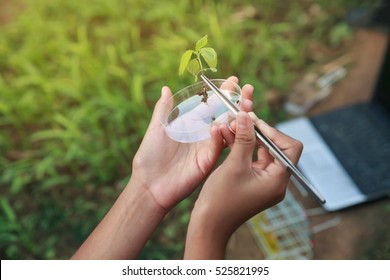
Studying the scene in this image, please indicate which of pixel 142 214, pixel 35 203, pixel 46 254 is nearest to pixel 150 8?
pixel 35 203

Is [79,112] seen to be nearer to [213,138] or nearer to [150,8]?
[150,8]

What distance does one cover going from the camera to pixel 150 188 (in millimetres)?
1114

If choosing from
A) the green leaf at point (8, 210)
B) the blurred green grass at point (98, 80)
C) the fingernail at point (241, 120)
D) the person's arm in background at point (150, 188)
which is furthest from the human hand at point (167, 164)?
the green leaf at point (8, 210)

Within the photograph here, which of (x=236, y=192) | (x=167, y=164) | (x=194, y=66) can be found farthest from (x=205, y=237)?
(x=194, y=66)

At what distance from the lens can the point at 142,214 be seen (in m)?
1.12

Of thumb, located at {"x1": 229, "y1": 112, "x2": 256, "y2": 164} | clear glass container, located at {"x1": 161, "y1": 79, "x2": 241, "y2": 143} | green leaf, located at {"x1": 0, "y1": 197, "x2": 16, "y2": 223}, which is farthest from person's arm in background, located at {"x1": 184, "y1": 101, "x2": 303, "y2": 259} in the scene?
green leaf, located at {"x1": 0, "y1": 197, "x2": 16, "y2": 223}

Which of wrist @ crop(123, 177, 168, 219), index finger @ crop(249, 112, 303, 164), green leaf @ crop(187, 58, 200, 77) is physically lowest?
→ wrist @ crop(123, 177, 168, 219)

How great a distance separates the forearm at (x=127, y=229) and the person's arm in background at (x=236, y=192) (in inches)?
7.4

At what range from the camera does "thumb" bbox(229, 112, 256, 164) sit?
83 cm

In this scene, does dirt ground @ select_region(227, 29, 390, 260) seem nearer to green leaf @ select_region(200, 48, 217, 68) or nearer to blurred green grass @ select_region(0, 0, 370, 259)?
blurred green grass @ select_region(0, 0, 370, 259)

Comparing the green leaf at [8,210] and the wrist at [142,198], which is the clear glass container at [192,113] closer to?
the wrist at [142,198]

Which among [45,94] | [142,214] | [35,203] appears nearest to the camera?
[142,214]

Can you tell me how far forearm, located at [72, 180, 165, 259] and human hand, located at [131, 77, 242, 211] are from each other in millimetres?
29

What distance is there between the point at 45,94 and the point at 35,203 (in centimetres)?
58
